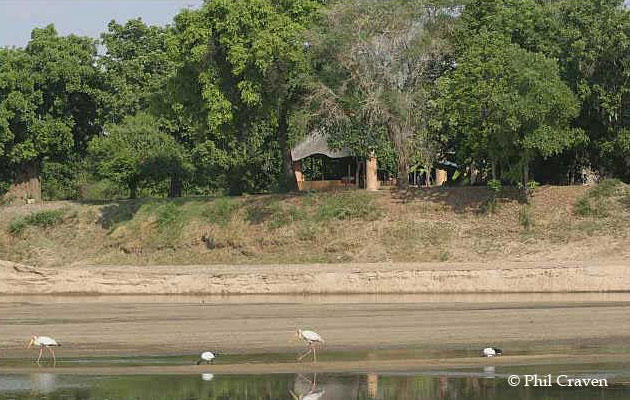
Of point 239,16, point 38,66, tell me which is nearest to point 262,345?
point 239,16

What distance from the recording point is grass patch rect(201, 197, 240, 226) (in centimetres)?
5534

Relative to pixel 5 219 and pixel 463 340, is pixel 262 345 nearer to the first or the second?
pixel 463 340

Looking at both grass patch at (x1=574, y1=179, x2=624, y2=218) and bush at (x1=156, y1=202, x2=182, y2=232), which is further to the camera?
bush at (x1=156, y1=202, x2=182, y2=232)

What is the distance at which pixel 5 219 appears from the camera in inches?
2322

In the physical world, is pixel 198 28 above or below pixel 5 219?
above

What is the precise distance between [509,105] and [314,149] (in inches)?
691

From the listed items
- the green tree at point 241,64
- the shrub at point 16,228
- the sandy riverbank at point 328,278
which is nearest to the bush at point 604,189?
the sandy riverbank at point 328,278

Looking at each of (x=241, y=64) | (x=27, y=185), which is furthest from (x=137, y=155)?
(x=241, y=64)

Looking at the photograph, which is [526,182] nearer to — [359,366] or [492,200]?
[492,200]

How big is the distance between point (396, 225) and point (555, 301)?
1590 cm

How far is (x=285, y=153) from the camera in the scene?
57.5 meters

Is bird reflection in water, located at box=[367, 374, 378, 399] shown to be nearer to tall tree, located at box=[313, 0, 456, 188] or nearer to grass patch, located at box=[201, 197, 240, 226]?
tall tree, located at box=[313, 0, 456, 188]

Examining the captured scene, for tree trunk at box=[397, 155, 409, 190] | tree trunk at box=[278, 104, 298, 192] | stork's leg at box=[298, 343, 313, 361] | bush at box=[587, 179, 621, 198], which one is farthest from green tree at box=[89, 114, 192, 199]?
stork's leg at box=[298, 343, 313, 361]

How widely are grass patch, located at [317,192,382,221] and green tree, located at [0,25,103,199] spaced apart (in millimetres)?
17570
